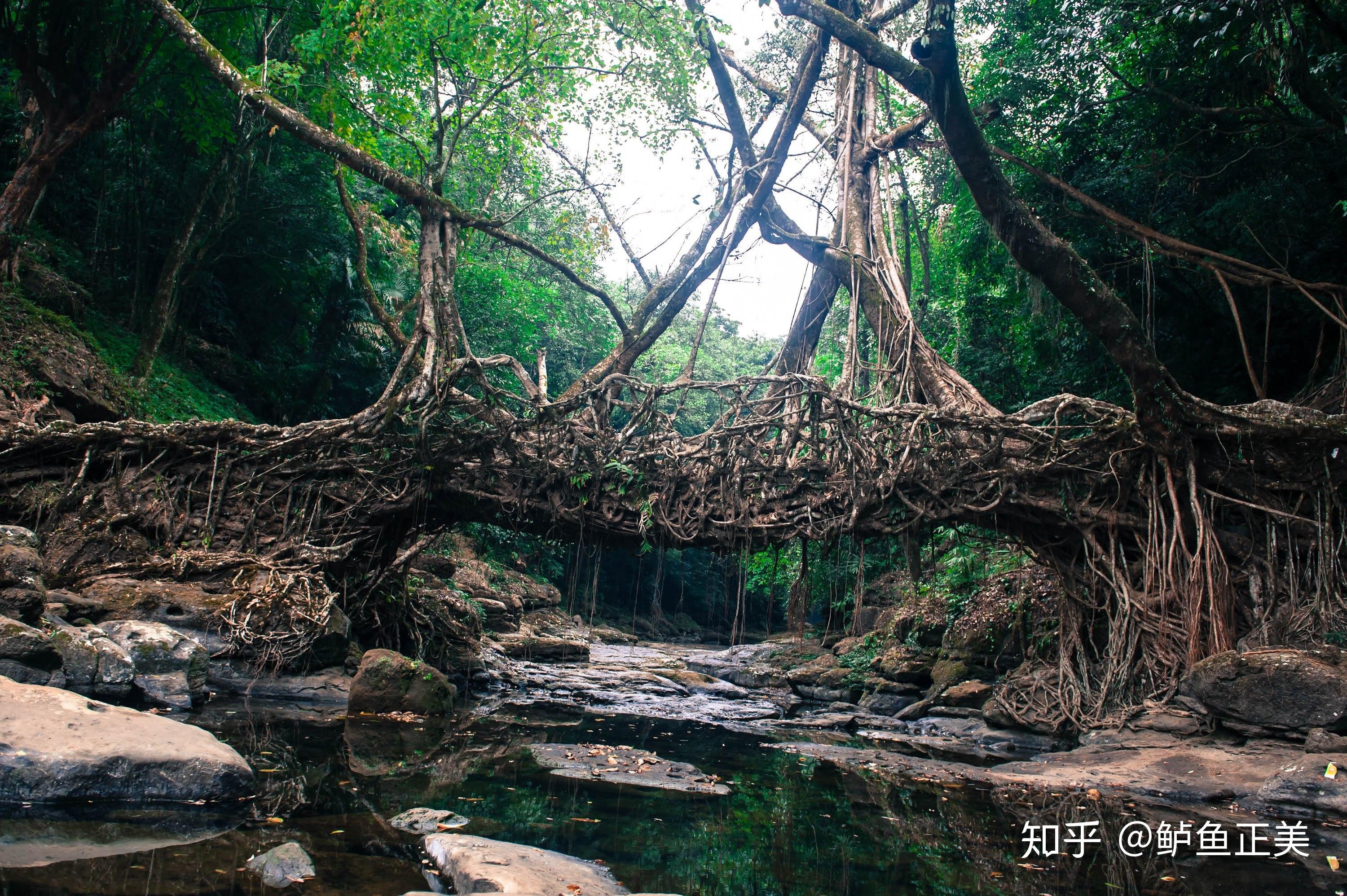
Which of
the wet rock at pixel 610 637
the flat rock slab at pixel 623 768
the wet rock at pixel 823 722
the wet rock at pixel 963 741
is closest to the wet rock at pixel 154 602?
the flat rock slab at pixel 623 768

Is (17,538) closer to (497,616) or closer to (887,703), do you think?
(887,703)

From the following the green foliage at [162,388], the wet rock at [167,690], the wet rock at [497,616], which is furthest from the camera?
the wet rock at [497,616]

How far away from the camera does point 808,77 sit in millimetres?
10758

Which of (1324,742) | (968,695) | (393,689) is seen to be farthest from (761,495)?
(1324,742)

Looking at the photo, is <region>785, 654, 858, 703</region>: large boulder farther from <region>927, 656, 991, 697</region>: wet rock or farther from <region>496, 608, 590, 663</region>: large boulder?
<region>496, 608, 590, 663</region>: large boulder

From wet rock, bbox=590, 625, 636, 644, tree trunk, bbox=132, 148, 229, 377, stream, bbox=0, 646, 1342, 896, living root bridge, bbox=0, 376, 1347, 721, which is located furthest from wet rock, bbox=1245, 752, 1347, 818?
wet rock, bbox=590, 625, 636, 644

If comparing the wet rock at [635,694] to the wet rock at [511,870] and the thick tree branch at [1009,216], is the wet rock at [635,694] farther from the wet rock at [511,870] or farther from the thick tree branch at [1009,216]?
the wet rock at [511,870]

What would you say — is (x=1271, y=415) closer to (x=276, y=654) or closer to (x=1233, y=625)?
(x=1233, y=625)

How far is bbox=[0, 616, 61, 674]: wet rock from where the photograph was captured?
5.07m

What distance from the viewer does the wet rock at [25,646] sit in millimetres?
5070

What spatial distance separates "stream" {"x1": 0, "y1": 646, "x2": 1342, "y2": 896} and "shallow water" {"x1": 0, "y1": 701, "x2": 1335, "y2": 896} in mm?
13

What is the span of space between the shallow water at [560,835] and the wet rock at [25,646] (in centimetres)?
107

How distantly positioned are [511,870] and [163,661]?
5003 mm

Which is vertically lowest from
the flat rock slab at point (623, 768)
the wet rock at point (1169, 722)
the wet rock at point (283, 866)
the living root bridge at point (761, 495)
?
the flat rock slab at point (623, 768)
